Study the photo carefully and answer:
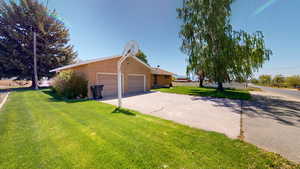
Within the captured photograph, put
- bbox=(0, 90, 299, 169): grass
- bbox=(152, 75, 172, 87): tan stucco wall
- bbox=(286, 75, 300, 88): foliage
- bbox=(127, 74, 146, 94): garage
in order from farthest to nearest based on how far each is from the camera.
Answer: bbox=(286, 75, 300, 88): foliage
bbox=(152, 75, 172, 87): tan stucco wall
bbox=(127, 74, 146, 94): garage
bbox=(0, 90, 299, 169): grass

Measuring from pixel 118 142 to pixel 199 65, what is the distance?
1109 cm

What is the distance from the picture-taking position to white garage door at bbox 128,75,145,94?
11227 millimetres

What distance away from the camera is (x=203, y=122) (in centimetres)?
382

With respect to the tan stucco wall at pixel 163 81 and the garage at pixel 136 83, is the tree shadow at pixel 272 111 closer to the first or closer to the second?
the garage at pixel 136 83

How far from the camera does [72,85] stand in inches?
296

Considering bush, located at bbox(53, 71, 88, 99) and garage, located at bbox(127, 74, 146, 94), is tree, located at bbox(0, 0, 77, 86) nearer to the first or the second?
bush, located at bbox(53, 71, 88, 99)

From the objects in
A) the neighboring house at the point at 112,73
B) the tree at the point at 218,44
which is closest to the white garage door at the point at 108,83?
the neighboring house at the point at 112,73

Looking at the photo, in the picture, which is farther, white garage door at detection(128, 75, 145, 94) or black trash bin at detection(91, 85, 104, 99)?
white garage door at detection(128, 75, 145, 94)

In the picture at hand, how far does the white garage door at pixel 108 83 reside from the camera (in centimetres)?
903

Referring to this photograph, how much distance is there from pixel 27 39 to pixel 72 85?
15.9 metres

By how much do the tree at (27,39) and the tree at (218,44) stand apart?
19784 millimetres

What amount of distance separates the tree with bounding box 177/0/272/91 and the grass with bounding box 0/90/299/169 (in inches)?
377

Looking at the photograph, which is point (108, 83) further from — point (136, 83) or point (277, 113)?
point (277, 113)

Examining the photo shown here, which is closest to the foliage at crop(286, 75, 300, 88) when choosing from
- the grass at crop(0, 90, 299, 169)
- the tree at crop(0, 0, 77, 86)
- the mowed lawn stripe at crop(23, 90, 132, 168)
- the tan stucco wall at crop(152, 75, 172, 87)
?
the tan stucco wall at crop(152, 75, 172, 87)
